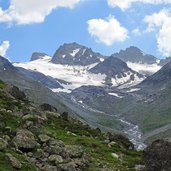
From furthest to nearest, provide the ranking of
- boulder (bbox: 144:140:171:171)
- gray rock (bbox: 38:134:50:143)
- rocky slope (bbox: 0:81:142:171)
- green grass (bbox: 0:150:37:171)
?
gray rock (bbox: 38:134:50:143) < boulder (bbox: 144:140:171:171) < rocky slope (bbox: 0:81:142:171) < green grass (bbox: 0:150:37:171)

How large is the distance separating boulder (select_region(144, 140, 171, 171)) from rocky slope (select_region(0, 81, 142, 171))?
4.20 meters

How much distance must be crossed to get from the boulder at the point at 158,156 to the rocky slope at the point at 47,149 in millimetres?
4196

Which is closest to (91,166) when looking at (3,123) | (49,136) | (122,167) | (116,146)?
(122,167)

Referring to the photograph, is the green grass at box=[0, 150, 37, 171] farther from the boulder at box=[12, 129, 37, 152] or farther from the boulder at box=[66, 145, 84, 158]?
the boulder at box=[66, 145, 84, 158]

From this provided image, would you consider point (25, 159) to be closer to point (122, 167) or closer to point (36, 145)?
point (36, 145)

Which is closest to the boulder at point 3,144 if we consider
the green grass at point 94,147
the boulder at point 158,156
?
the green grass at point 94,147

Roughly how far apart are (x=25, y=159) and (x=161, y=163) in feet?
37.3

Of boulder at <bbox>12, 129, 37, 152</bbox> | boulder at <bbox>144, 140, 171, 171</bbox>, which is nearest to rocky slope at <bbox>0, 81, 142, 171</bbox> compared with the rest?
boulder at <bbox>12, 129, 37, 152</bbox>

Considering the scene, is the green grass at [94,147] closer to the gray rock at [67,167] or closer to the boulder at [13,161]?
the gray rock at [67,167]

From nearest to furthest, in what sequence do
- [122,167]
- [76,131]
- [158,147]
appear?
[158,147], [122,167], [76,131]

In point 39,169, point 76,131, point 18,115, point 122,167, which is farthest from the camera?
point 76,131

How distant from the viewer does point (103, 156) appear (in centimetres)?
4947

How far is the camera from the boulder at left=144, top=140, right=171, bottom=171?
40.7 metres

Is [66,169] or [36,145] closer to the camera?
[66,169]
